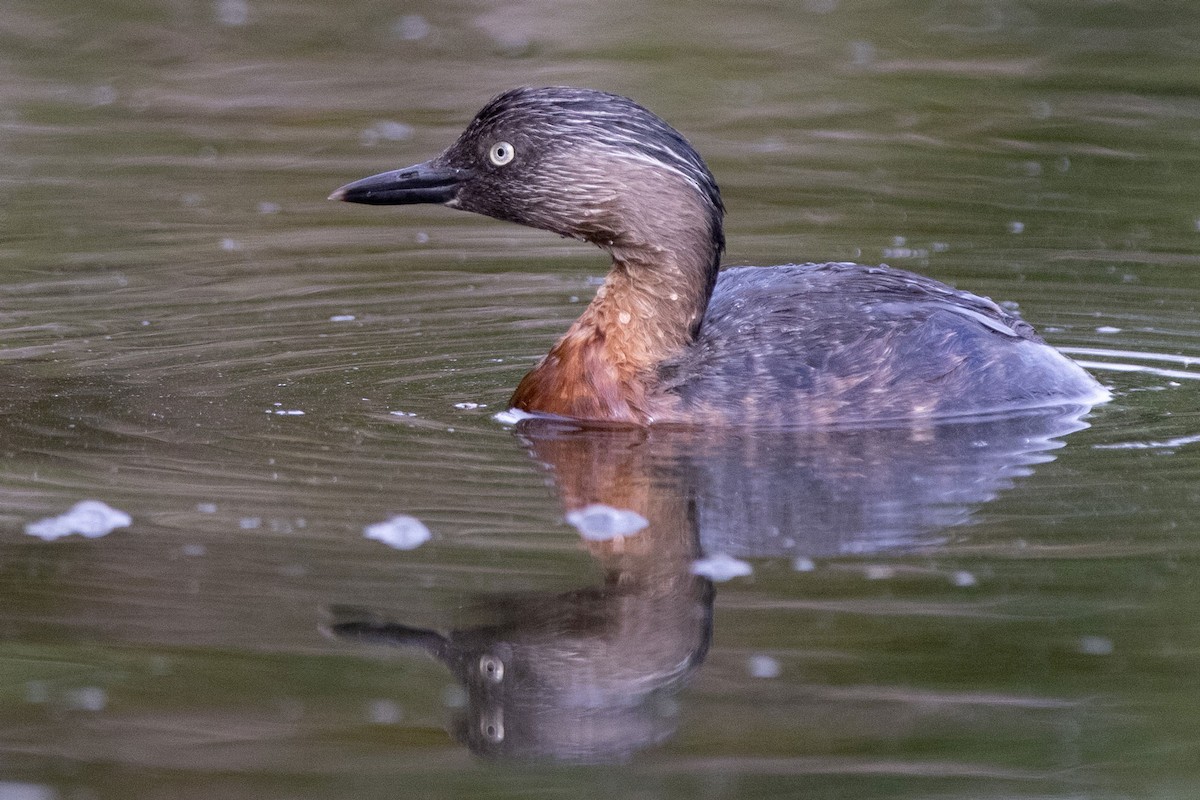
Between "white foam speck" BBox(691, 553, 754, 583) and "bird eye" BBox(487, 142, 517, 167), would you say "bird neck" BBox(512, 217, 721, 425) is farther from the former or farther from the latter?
"white foam speck" BBox(691, 553, 754, 583)

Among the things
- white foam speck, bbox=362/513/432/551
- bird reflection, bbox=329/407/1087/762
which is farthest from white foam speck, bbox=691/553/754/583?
white foam speck, bbox=362/513/432/551

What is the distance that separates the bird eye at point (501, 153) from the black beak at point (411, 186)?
0.13m

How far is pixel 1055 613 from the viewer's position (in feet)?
15.8

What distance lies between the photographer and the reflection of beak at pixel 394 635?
4583mm

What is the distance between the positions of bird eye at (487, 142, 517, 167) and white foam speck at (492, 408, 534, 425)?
→ 0.94 metres

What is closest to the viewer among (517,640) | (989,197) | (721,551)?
(517,640)

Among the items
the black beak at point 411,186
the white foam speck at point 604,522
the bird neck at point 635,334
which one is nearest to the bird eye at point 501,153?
the black beak at point 411,186

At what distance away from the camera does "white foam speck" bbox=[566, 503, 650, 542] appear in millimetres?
5434

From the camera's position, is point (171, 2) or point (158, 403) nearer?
point (158, 403)

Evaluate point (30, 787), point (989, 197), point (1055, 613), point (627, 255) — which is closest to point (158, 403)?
point (627, 255)

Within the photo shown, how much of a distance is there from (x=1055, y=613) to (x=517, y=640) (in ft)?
4.66

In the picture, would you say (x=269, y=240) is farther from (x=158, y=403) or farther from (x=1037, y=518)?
(x=1037, y=518)

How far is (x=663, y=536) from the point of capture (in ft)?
17.7

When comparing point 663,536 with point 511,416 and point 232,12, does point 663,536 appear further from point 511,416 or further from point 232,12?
point 232,12
